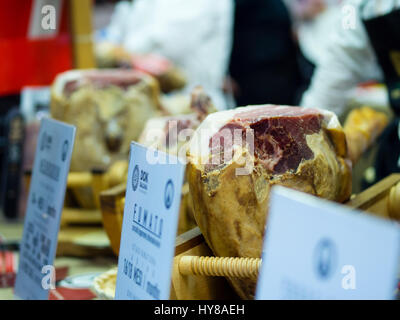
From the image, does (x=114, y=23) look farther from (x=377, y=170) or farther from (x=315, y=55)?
(x=377, y=170)


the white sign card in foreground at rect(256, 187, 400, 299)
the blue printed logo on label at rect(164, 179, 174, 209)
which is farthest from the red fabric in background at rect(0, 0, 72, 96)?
the white sign card in foreground at rect(256, 187, 400, 299)

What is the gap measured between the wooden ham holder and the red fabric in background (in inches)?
41.3

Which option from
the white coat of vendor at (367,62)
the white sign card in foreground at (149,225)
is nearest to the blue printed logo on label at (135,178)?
the white sign card in foreground at (149,225)

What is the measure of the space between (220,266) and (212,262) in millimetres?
15

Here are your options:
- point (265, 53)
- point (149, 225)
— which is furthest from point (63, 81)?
point (265, 53)

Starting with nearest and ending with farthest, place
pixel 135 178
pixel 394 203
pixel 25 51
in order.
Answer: pixel 135 178 → pixel 394 203 → pixel 25 51

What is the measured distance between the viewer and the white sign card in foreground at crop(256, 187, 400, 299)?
0.51 meters

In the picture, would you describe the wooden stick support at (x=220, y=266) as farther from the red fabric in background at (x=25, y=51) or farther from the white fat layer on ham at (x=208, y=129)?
the red fabric in background at (x=25, y=51)

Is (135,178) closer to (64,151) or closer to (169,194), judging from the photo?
(169,194)

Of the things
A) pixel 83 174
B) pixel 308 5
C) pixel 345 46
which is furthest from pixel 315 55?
pixel 83 174

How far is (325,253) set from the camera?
0.56 metres

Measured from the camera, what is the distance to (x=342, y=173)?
97 centimetres

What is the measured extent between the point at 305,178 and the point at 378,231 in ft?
1.28

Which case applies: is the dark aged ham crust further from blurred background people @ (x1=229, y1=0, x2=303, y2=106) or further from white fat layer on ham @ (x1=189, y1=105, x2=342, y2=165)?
blurred background people @ (x1=229, y1=0, x2=303, y2=106)
